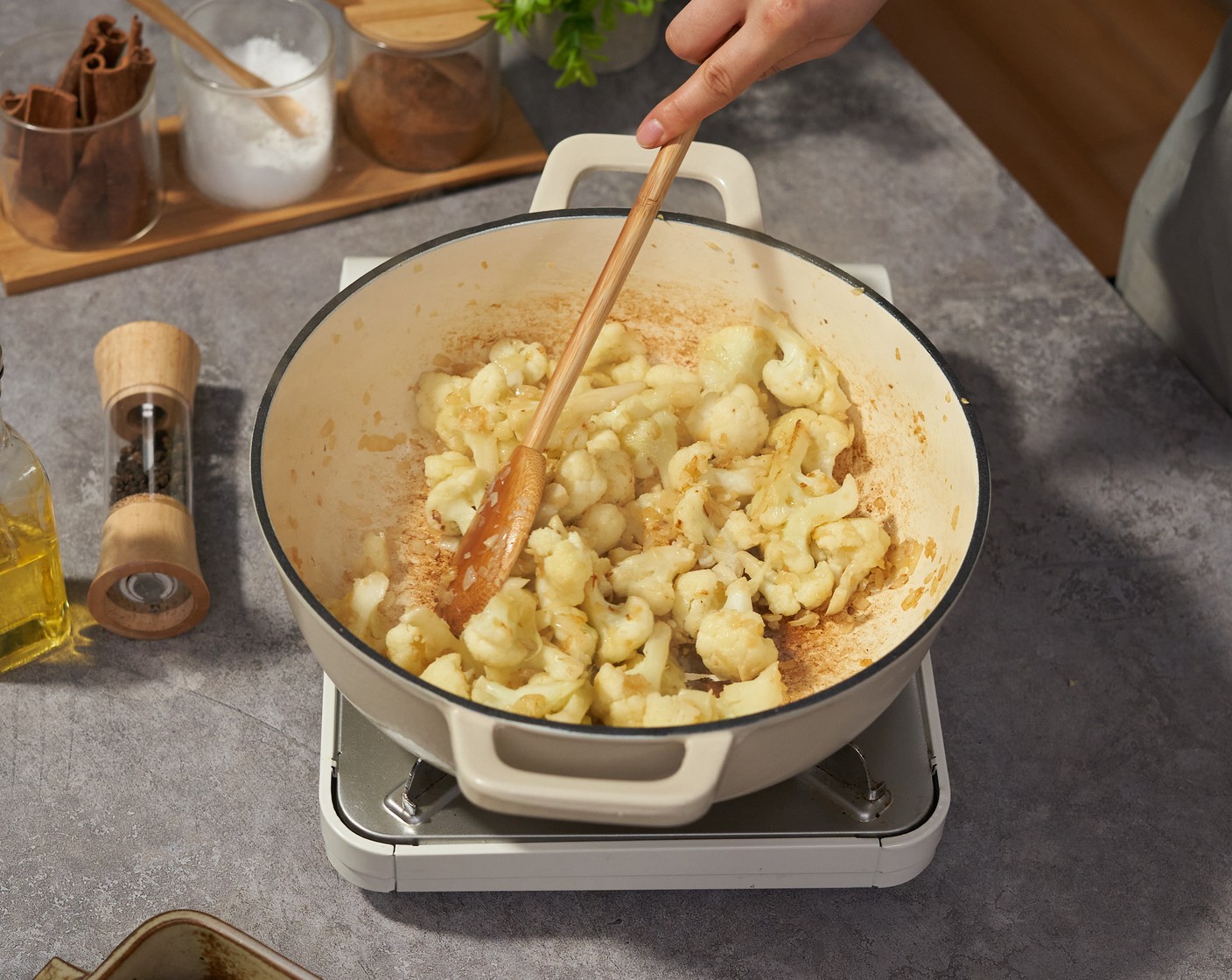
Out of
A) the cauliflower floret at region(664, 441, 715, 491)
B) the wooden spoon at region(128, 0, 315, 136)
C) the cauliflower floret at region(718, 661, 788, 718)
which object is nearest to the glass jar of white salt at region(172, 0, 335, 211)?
the wooden spoon at region(128, 0, 315, 136)

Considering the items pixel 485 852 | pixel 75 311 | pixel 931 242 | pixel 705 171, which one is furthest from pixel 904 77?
pixel 485 852

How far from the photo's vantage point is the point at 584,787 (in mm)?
717

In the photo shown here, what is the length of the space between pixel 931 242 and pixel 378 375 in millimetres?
697

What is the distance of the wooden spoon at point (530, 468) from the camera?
3.22ft

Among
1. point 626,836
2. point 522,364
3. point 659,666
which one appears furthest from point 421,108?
point 626,836

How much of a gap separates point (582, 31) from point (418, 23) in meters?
0.18

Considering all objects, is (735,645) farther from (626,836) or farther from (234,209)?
(234,209)

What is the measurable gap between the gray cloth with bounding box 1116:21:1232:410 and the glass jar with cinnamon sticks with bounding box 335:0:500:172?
73 cm

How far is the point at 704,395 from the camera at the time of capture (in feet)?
3.70

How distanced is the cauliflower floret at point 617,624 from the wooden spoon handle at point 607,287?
0.13 meters

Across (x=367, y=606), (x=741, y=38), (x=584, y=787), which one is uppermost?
(x=741, y=38)

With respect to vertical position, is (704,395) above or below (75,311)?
above

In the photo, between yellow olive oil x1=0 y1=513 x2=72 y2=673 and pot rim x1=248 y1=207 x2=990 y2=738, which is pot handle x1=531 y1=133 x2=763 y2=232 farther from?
yellow olive oil x1=0 y1=513 x2=72 y2=673

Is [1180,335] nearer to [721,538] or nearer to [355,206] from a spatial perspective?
[721,538]
